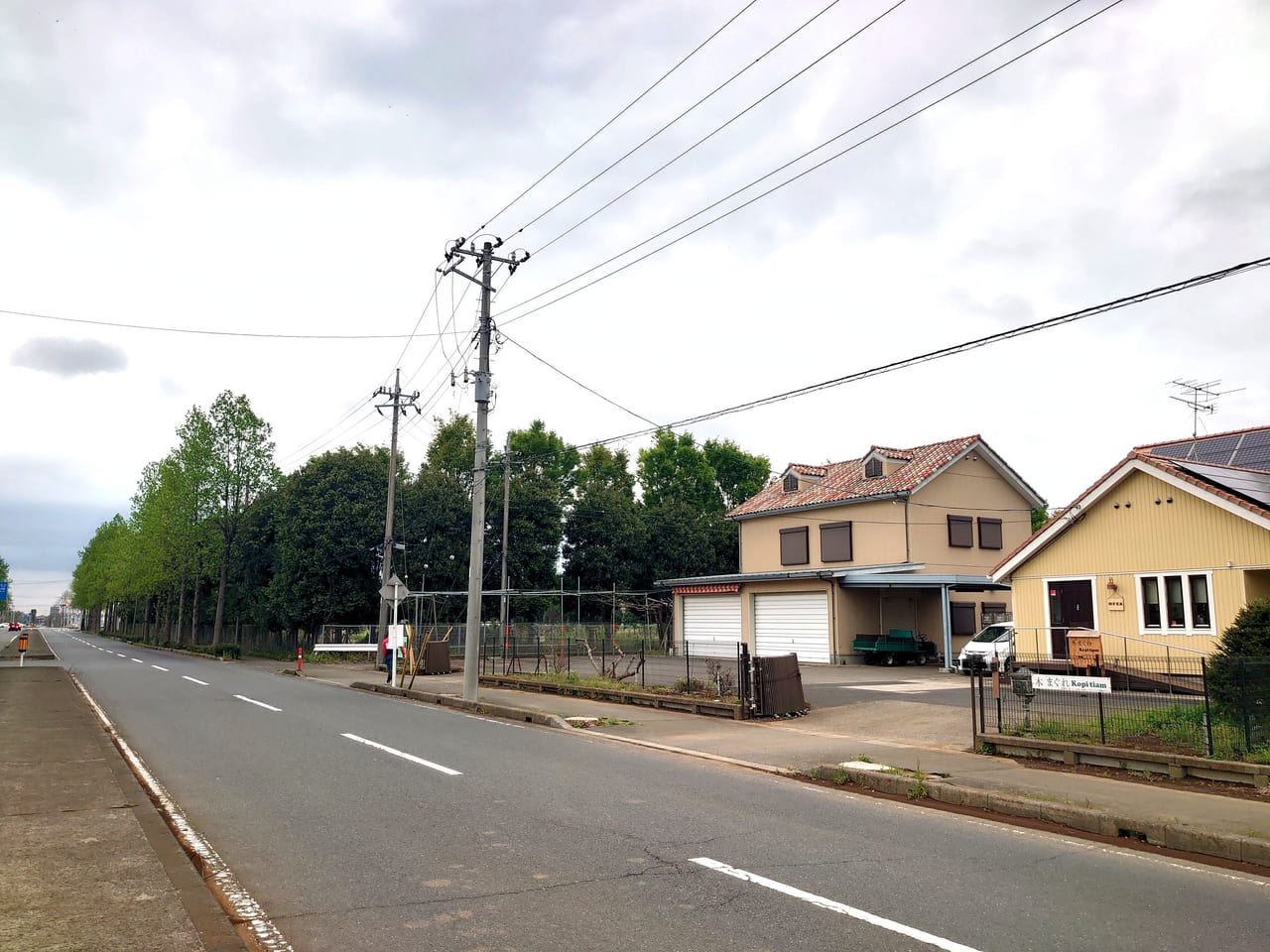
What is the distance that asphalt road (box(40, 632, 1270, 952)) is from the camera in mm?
5301

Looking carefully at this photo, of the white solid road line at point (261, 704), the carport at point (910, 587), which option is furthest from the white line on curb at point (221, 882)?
the carport at point (910, 587)

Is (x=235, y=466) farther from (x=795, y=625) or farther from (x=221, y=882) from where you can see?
(x=221, y=882)

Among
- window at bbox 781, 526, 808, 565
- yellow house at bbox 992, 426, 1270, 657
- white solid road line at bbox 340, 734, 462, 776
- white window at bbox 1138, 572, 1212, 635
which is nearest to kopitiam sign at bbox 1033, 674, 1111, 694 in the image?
yellow house at bbox 992, 426, 1270, 657

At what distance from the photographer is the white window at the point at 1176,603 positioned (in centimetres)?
2061

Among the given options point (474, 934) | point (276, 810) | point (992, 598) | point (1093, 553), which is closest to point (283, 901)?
point (474, 934)

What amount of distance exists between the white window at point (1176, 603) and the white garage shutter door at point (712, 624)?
716 inches

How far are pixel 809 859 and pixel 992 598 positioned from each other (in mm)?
35199

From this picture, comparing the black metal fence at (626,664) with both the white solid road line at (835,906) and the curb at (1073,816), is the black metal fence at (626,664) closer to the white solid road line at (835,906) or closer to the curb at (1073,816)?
the curb at (1073,816)

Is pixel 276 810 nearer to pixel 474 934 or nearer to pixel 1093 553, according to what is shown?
pixel 474 934

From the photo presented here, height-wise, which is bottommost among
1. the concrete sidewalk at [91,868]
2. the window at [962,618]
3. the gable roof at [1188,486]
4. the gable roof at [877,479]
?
the concrete sidewalk at [91,868]

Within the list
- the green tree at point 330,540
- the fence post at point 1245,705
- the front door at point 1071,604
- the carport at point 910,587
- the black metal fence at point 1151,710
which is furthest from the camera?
the green tree at point 330,540

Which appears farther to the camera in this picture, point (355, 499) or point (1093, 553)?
point (355, 499)

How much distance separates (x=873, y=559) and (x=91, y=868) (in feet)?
111

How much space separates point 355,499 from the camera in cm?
4697
